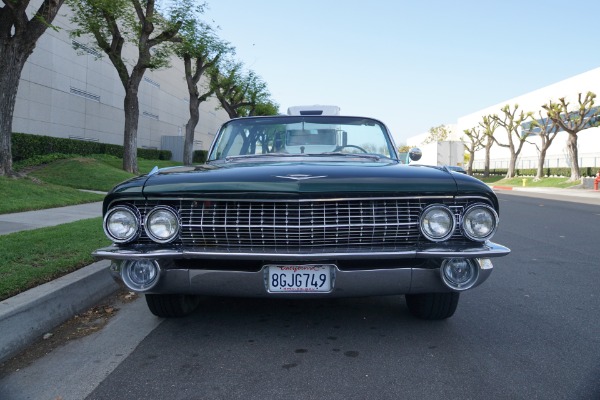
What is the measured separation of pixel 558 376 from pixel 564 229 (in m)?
8.01

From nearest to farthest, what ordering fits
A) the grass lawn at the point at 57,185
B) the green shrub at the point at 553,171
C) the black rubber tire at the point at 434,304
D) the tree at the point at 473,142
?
1. the black rubber tire at the point at 434,304
2. the grass lawn at the point at 57,185
3. the green shrub at the point at 553,171
4. the tree at the point at 473,142

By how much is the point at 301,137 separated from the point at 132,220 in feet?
6.80

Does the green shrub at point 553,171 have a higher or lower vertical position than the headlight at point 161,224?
higher

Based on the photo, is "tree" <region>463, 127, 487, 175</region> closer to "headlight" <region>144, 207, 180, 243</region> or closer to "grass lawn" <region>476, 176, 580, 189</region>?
"grass lawn" <region>476, 176, 580, 189</region>

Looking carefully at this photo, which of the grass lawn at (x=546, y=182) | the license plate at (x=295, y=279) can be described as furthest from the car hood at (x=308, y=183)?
the grass lawn at (x=546, y=182)

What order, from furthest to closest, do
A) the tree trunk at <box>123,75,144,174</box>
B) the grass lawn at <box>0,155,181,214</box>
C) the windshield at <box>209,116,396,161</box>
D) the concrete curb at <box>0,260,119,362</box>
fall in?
the tree trunk at <box>123,75,144,174</box> < the grass lawn at <box>0,155,181,214</box> < the windshield at <box>209,116,396,161</box> < the concrete curb at <box>0,260,119,362</box>

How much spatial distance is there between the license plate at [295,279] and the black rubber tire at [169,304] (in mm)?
1005

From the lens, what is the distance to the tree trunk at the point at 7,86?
37.5ft

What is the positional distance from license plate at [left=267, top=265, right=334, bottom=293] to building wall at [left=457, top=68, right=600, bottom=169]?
37508 mm

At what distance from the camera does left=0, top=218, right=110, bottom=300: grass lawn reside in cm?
402

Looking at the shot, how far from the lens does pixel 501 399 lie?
255cm

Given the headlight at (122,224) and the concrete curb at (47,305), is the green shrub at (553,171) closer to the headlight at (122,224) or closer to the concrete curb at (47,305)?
the concrete curb at (47,305)

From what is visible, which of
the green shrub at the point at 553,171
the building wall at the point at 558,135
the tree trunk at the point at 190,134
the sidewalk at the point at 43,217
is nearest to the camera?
the sidewalk at the point at 43,217

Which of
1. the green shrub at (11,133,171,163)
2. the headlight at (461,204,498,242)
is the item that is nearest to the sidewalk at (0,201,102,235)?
the headlight at (461,204,498,242)
